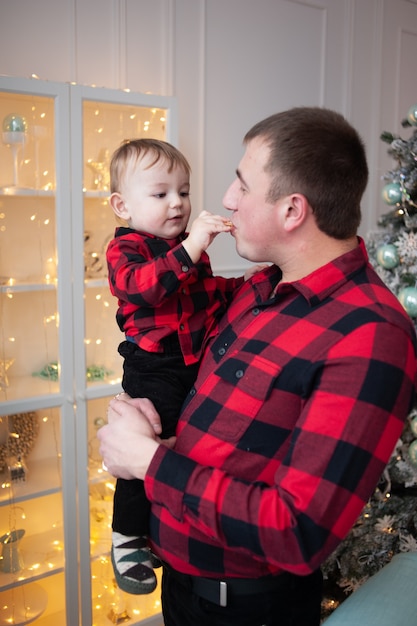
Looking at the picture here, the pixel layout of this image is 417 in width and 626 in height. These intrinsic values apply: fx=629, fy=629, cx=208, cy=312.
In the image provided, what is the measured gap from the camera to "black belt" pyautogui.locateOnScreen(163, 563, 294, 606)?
1359 mm

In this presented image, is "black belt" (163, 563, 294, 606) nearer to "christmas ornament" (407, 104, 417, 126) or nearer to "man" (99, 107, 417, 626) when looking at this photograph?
"man" (99, 107, 417, 626)

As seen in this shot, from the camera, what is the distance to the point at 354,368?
1.10 m

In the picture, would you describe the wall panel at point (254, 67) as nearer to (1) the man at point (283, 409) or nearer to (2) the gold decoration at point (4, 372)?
(2) the gold decoration at point (4, 372)

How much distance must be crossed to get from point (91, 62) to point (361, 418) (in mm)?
2346

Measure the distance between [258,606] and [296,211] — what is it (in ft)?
2.81

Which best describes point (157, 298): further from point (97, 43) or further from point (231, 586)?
point (97, 43)

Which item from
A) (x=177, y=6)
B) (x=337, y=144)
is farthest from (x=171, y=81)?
(x=337, y=144)

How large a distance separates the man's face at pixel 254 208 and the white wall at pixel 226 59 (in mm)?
1760

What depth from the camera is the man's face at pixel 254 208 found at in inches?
50.9

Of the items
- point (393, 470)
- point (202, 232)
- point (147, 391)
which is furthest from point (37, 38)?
point (393, 470)

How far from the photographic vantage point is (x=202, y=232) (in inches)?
57.6

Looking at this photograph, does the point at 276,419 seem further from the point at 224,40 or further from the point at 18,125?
the point at 224,40

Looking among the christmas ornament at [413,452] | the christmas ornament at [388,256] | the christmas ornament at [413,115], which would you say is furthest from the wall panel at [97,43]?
the christmas ornament at [413,452]

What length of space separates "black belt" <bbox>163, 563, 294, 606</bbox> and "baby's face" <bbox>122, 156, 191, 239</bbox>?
889mm
